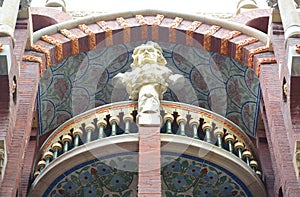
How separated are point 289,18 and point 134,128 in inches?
99.2

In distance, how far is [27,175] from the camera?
1048cm

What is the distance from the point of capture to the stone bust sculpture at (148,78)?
1034 cm

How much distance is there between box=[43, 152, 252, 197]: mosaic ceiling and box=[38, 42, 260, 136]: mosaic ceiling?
5.45 ft

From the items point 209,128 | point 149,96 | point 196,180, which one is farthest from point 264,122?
point 149,96

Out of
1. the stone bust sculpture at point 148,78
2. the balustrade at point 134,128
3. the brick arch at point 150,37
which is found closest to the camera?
the stone bust sculpture at point 148,78

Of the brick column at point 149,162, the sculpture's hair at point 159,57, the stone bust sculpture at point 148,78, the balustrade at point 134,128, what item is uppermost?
the sculpture's hair at point 159,57

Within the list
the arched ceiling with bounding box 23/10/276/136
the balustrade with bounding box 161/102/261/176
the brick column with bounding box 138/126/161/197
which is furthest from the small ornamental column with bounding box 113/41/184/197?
the arched ceiling with bounding box 23/10/276/136

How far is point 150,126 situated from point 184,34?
2.52m

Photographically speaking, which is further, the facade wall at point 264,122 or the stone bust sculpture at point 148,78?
the stone bust sculpture at point 148,78

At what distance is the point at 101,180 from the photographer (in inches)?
399

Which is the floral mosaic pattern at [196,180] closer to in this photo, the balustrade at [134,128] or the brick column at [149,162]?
the balustrade at [134,128]

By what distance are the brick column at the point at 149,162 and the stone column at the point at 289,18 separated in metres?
1.93

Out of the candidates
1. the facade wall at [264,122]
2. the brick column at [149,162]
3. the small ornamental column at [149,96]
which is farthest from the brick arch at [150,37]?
the brick column at [149,162]

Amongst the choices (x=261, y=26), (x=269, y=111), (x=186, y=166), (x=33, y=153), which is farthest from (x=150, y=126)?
(x=261, y=26)
